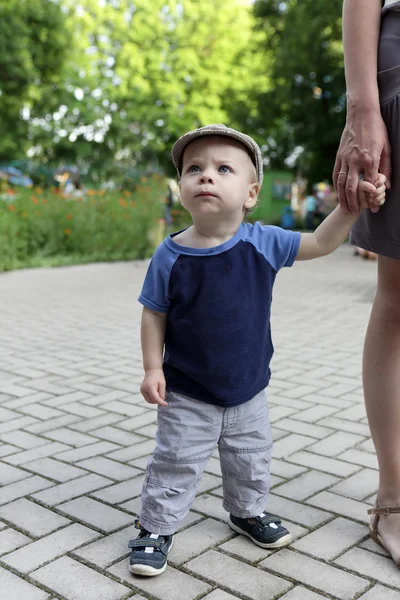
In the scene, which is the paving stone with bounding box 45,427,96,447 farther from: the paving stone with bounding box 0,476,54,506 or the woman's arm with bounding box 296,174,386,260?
the woman's arm with bounding box 296,174,386,260

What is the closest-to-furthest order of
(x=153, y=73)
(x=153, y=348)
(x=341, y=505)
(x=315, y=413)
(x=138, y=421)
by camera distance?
(x=153, y=348) < (x=341, y=505) < (x=138, y=421) < (x=315, y=413) < (x=153, y=73)

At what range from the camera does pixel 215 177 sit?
2.15 metres

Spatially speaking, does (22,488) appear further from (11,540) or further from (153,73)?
(153,73)

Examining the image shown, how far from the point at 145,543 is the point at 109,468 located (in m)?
0.91

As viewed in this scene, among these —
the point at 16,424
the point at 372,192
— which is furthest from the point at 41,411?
the point at 372,192

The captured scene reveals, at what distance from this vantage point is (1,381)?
4.82m

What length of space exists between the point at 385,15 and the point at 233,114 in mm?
26673

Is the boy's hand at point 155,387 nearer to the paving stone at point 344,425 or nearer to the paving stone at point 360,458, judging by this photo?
the paving stone at point 360,458

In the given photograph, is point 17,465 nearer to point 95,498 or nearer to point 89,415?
point 95,498

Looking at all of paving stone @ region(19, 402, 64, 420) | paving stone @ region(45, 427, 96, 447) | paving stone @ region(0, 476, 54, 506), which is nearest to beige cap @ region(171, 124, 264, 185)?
paving stone @ region(0, 476, 54, 506)

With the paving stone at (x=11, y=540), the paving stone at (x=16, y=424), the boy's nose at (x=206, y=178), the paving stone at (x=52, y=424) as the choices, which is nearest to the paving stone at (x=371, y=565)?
the paving stone at (x=11, y=540)

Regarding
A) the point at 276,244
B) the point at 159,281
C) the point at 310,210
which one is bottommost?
the point at 310,210

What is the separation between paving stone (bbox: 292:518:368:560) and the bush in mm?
10441

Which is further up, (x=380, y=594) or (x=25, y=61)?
(x=25, y=61)
